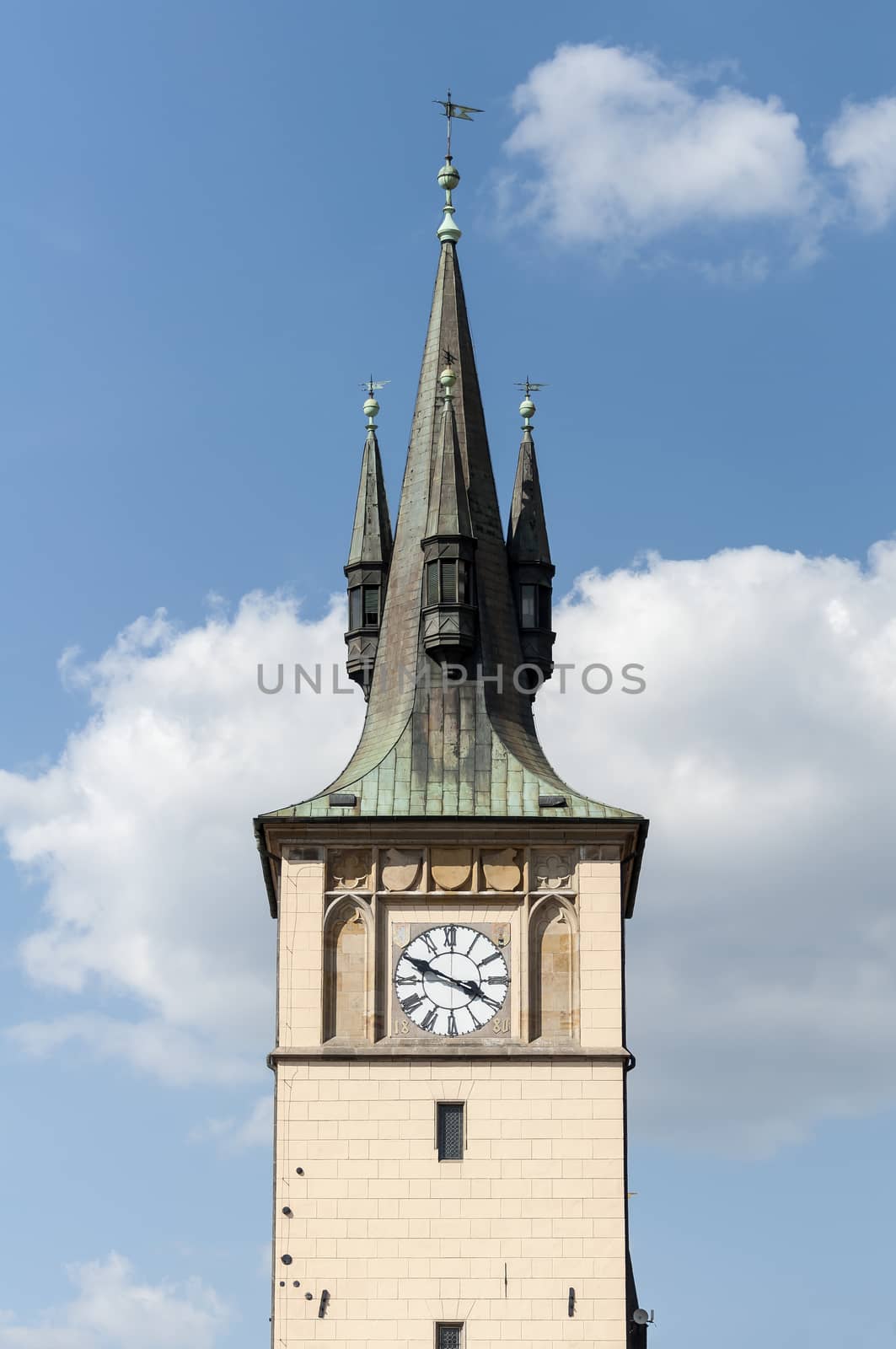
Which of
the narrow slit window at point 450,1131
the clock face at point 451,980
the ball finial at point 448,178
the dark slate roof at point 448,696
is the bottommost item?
the narrow slit window at point 450,1131

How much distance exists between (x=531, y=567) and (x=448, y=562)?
2.60m

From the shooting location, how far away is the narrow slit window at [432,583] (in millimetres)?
55281

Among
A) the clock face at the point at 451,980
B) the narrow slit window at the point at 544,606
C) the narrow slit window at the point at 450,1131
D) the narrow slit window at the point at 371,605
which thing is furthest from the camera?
the narrow slit window at the point at 371,605

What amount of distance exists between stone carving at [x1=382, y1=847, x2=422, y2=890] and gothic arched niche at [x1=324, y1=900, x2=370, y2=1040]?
27.8 inches

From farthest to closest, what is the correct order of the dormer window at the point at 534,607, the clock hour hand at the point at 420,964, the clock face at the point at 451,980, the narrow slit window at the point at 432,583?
the dormer window at the point at 534,607
the narrow slit window at the point at 432,583
the clock hour hand at the point at 420,964
the clock face at the point at 451,980

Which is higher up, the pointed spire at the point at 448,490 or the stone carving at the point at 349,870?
the pointed spire at the point at 448,490

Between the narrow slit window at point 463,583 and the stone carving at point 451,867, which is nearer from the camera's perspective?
the stone carving at point 451,867

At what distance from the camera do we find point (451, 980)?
50844mm

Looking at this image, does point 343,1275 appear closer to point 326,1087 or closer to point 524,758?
point 326,1087

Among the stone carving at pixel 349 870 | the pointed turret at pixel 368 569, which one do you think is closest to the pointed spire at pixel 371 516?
the pointed turret at pixel 368 569

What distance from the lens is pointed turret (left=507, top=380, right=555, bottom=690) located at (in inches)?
2235

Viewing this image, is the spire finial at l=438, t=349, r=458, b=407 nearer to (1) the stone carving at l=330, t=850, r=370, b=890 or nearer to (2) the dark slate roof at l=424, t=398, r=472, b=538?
(2) the dark slate roof at l=424, t=398, r=472, b=538

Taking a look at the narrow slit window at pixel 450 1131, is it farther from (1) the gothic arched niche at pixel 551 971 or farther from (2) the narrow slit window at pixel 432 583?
(2) the narrow slit window at pixel 432 583

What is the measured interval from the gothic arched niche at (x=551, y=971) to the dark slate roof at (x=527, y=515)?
869 centimetres
